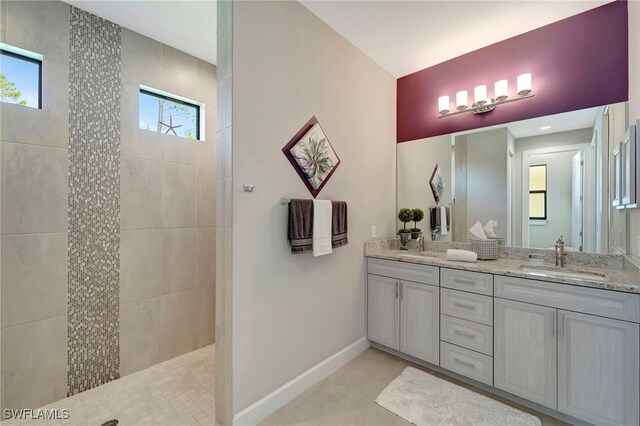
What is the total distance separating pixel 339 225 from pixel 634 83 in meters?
2.13

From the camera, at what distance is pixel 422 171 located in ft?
9.46

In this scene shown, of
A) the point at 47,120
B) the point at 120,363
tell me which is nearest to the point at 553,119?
the point at 47,120

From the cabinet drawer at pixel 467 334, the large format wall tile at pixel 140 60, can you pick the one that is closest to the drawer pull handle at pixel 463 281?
the cabinet drawer at pixel 467 334

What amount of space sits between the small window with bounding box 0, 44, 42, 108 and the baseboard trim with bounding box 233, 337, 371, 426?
7.89 ft

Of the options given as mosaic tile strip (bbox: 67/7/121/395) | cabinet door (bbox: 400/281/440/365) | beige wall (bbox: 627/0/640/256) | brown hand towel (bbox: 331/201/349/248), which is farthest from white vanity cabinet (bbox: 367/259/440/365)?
mosaic tile strip (bbox: 67/7/121/395)

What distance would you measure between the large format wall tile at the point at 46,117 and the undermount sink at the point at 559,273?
327 cm

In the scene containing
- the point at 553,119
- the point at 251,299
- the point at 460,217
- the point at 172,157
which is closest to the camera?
the point at 251,299

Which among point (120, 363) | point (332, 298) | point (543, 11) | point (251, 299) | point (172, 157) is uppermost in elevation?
point (543, 11)

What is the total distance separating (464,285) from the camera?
2.03 m

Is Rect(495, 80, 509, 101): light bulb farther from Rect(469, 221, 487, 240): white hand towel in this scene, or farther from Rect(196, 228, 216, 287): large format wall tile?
Rect(196, 228, 216, 287): large format wall tile

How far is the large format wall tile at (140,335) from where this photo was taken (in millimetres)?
2170

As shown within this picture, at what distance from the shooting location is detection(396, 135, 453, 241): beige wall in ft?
9.02

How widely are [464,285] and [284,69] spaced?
6.60ft

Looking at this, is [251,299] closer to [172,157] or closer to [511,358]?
[172,157]
